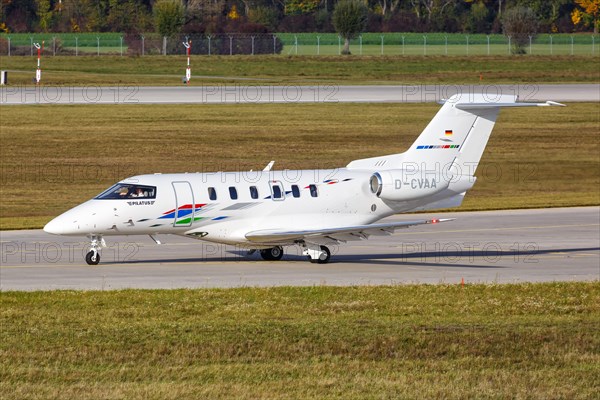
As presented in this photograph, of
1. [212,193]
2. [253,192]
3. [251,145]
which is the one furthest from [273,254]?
[251,145]

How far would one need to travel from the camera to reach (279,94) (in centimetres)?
7694

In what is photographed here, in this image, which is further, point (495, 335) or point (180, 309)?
point (180, 309)

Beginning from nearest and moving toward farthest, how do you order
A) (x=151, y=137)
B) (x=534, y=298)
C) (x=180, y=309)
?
(x=180, y=309) → (x=534, y=298) → (x=151, y=137)

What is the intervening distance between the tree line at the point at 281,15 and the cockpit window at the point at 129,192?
9656 cm

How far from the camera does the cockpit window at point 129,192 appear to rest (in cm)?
3011

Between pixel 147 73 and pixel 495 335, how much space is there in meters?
78.0

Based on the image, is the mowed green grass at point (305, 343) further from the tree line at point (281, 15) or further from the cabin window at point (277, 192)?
the tree line at point (281, 15)

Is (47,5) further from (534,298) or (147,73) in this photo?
(534,298)

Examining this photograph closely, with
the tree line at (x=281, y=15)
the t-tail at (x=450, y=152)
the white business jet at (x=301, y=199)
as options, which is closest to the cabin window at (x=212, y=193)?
the white business jet at (x=301, y=199)

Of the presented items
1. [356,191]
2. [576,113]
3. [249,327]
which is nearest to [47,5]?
[576,113]

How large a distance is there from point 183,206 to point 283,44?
3874 inches

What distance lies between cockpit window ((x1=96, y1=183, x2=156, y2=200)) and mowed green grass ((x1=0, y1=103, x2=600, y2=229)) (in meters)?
13.0

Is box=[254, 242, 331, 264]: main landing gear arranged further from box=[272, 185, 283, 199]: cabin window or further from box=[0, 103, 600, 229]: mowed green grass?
box=[0, 103, 600, 229]: mowed green grass

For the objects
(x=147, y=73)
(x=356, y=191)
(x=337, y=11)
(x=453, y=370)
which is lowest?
(x=453, y=370)
